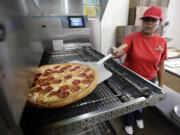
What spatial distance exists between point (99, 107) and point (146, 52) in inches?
35.2

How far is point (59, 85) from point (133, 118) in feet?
3.89

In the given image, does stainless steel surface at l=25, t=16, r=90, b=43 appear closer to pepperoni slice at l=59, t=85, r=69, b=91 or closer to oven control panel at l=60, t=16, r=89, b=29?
oven control panel at l=60, t=16, r=89, b=29

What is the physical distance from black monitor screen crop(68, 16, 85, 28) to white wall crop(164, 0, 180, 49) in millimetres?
1796

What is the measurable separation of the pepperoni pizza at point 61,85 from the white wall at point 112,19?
1.11 metres

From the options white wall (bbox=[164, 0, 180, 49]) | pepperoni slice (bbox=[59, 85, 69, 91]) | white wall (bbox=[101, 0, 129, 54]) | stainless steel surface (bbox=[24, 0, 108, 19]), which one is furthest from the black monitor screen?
white wall (bbox=[164, 0, 180, 49])

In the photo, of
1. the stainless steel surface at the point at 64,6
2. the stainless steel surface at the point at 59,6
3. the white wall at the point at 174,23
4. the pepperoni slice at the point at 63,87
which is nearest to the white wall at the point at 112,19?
the stainless steel surface at the point at 64,6

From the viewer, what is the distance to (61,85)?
66cm

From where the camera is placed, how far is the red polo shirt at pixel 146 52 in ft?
3.61

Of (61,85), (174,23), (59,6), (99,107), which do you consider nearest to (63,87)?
(61,85)

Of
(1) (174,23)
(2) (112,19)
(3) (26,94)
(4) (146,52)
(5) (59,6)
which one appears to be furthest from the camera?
(1) (174,23)

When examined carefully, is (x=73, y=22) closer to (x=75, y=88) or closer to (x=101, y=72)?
(x=101, y=72)

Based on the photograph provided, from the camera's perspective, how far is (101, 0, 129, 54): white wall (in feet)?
5.51

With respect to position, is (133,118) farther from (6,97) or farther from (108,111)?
(6,97)

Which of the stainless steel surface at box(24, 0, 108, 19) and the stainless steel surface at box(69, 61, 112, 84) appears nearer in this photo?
the stainless steel surface at box(69, 61, 112, 84)
